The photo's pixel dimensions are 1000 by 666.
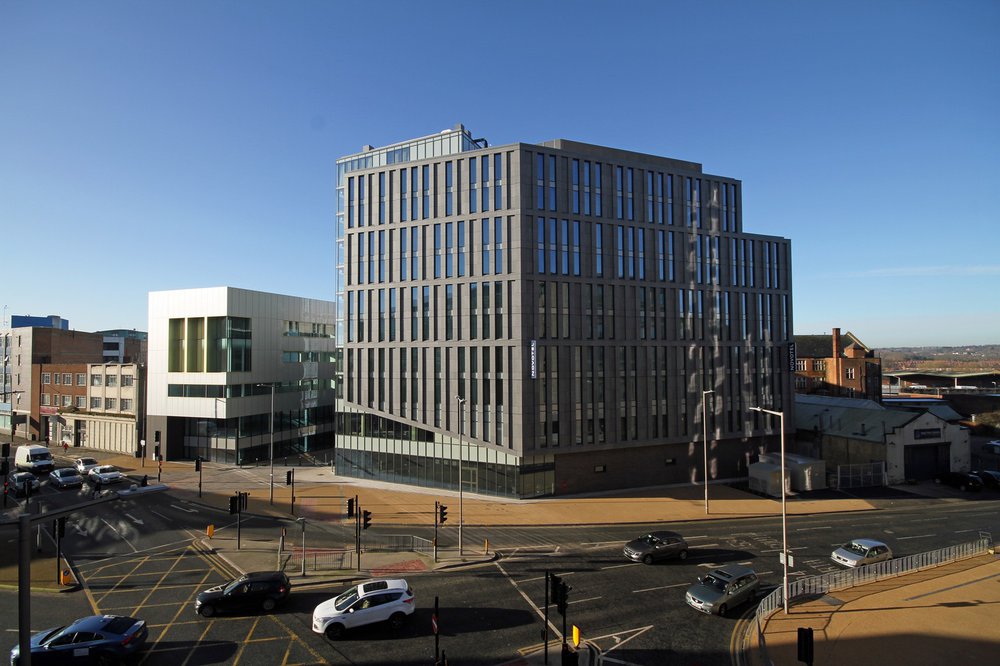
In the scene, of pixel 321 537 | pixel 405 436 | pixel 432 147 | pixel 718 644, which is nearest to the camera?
pixel 718 644

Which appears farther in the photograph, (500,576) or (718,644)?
(500,576)

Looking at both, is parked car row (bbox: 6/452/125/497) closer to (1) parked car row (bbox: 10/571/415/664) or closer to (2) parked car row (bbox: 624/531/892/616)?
(1) parked car row (bbox: 10/571/415/664)

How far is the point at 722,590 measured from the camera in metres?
22.4

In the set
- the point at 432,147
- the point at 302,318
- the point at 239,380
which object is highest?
the point at 432,147

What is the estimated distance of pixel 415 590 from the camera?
24359 millimetres

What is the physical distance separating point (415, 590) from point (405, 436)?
24.1 metres

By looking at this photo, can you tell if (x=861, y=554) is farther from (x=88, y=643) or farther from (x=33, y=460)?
(x=33, y=460)

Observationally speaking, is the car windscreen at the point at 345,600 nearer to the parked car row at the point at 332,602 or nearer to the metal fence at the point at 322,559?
the parked car row at the point at 332,602

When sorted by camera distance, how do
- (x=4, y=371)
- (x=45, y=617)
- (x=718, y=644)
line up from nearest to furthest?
(x=718, y=644), (x=45, y=617), (x=4, y=371)

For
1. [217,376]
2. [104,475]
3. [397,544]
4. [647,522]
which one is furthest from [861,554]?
[217,376]

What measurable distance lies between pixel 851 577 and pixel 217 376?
57026mm

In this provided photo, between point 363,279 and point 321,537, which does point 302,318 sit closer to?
point 363,279

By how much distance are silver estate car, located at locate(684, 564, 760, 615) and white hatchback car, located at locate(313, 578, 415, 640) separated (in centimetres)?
1227

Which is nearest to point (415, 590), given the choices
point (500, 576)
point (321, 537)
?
point (500, 576)
